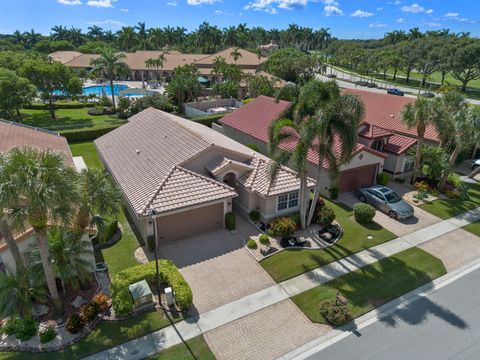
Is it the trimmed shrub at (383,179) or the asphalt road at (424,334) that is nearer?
the asphalt road at (424,334)

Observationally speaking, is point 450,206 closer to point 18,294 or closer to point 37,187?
point 37,187

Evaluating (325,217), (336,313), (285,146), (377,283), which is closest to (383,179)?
(285,146)

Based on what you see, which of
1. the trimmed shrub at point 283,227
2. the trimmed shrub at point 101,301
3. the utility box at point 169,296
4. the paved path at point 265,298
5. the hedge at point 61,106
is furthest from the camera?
the hedge at point 61,106

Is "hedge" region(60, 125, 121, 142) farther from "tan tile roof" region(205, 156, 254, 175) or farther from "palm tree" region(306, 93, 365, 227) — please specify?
"palm tree" region(306, 93, 365, 227)

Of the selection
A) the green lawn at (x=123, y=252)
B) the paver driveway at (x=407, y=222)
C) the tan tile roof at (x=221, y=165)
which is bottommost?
the green lawn at (x=123, y=252)

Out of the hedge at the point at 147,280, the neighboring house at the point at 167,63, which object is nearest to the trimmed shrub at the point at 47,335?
the hedge at the point at 147,280

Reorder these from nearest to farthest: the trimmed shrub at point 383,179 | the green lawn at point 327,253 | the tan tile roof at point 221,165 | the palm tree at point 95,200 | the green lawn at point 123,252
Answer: the palm tree at point 95,200, the green lawn at point 327,253, the green lawn at point 123,252, the tan tile roof at point 221,165, the trimmed shrub at point 383,179

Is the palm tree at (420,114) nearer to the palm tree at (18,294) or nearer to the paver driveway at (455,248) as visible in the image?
the paver driveway at (455,248)
